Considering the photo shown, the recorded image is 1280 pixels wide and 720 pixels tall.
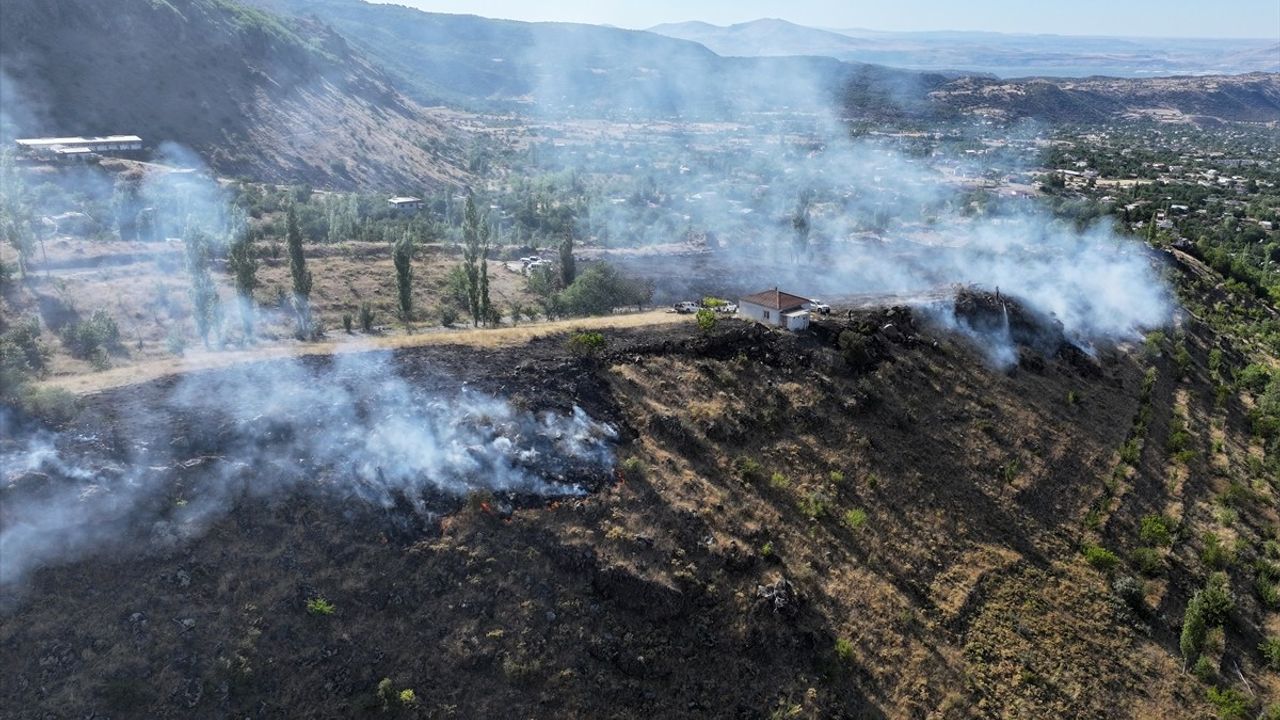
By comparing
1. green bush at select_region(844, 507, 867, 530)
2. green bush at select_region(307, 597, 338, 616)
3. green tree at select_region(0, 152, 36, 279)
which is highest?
green tree at select_region(0, 152, 36, 279)

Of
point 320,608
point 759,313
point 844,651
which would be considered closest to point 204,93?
point 759,313

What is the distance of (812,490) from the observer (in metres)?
30.5

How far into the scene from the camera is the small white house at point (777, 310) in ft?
129

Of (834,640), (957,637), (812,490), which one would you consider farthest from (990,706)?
(812,490)

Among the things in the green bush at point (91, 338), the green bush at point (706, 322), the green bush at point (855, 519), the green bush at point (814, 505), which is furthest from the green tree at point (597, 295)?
the green bush at point (91, 338)

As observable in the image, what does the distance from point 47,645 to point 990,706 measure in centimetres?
2711

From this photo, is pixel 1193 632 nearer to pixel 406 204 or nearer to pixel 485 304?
pixel 485 304

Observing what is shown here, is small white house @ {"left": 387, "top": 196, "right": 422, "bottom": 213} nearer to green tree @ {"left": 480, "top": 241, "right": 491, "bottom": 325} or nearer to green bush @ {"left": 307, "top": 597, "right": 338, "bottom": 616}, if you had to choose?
green tree @ {"left": 480, "top": 241, "right": 491, "bottom": 325}

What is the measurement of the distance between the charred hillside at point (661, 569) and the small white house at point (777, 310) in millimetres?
1572

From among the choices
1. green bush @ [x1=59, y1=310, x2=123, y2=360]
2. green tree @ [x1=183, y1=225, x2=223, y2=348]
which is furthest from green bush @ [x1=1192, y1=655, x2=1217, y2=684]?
green bush @ [x1=59, y1=310, x2=123, y2=360]

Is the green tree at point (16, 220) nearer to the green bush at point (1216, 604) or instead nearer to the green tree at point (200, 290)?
the green tree at point (200, 290)

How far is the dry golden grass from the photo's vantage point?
92.3 feet

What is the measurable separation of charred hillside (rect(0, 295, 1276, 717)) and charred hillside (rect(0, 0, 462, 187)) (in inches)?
2730

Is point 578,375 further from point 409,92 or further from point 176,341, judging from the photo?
point 409,92
